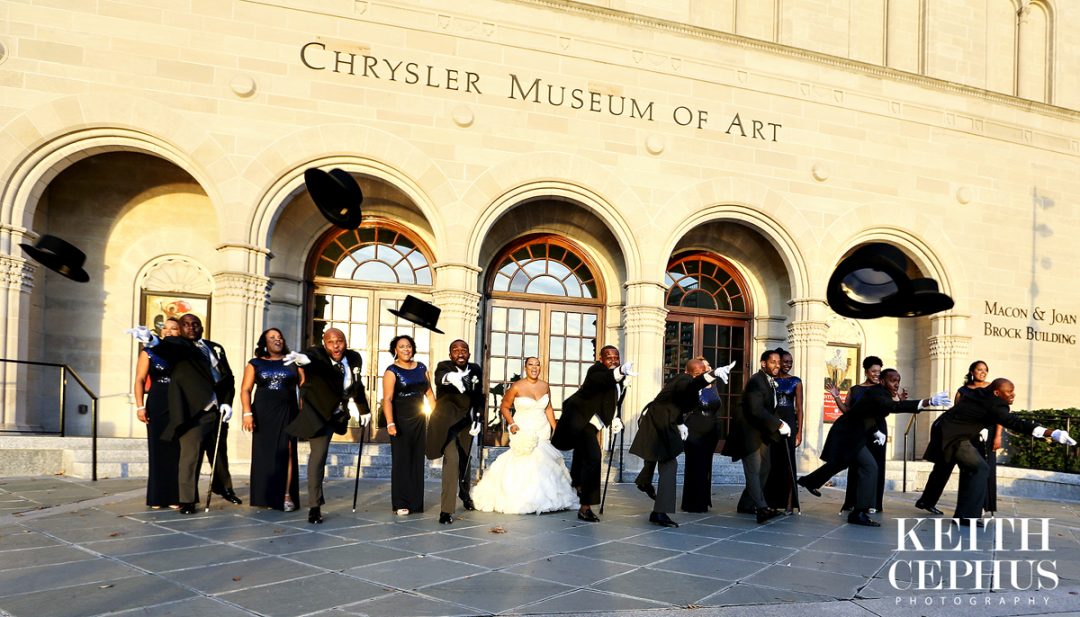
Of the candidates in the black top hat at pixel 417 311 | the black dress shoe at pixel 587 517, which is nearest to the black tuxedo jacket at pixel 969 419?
the black dress shoe at pixel 587 517

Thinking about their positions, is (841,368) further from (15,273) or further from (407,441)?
(15,273)

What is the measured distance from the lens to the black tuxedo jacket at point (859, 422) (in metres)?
7.69

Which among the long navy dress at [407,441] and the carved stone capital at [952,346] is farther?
the carved stone capital at [952,346]

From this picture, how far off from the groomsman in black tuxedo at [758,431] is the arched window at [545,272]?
654cm

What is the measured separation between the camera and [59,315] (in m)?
11.6

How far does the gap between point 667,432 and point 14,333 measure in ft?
28.5

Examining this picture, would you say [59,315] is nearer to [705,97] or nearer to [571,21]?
[571,21]

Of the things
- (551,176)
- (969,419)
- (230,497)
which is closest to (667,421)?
(969,419)

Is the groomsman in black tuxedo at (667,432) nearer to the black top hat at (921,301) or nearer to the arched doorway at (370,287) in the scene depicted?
the black top hat at (921,301)

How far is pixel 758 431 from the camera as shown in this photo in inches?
303

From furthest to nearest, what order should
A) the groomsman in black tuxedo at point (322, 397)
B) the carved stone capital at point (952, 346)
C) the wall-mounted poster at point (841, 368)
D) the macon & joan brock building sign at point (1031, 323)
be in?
the wall-mounted poster at point (841, 368), the macon & joan brock building sign at point (1031, 323), the carved stone capital at point (952, 346), the groomsman in black tuxedo at point (322, 397)

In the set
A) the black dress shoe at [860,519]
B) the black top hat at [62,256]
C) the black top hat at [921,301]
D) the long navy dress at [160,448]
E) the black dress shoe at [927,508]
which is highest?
the black top hat at [62,256]

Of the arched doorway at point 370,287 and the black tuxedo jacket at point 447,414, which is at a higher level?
the arched doorway at point 370,287

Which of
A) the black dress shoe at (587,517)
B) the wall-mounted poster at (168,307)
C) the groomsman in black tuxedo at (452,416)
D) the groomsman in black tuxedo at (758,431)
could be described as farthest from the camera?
the wall-mounted poster at (168,307)
